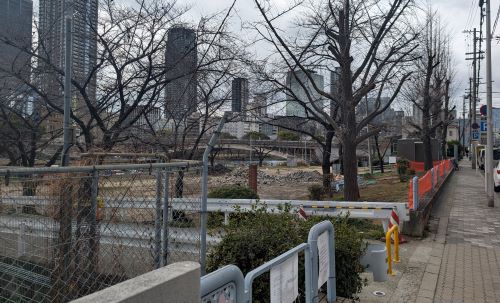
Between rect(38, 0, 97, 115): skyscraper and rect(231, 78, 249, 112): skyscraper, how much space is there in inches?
152

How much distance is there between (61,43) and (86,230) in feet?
24.0

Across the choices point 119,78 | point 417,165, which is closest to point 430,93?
point 417,165

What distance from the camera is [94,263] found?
15.7 ft

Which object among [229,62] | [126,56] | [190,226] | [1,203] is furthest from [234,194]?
[1,203]

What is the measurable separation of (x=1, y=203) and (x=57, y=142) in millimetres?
8407

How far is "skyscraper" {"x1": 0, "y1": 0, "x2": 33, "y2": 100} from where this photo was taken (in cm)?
999

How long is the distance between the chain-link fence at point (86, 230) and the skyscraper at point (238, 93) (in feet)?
24.5

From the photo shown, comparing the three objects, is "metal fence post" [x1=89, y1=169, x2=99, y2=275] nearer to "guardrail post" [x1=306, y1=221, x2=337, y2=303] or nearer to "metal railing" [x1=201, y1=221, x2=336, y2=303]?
"metal railing" [x1=201, y1=221, x2=336, y2=303]

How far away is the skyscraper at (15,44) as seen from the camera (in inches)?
393

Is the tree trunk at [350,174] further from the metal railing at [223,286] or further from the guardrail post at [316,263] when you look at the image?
the metal railing at [223,286]

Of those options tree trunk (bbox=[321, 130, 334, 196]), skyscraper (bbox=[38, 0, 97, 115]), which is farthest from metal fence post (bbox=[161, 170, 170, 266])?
tree trunk (bbox=[321, 130, 334, 196])

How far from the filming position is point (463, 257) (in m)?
8.43

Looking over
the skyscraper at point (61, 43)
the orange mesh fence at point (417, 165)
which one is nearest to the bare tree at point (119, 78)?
the skyscraper at point (61, 43)

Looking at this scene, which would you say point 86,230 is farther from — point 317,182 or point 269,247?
point 317,182
